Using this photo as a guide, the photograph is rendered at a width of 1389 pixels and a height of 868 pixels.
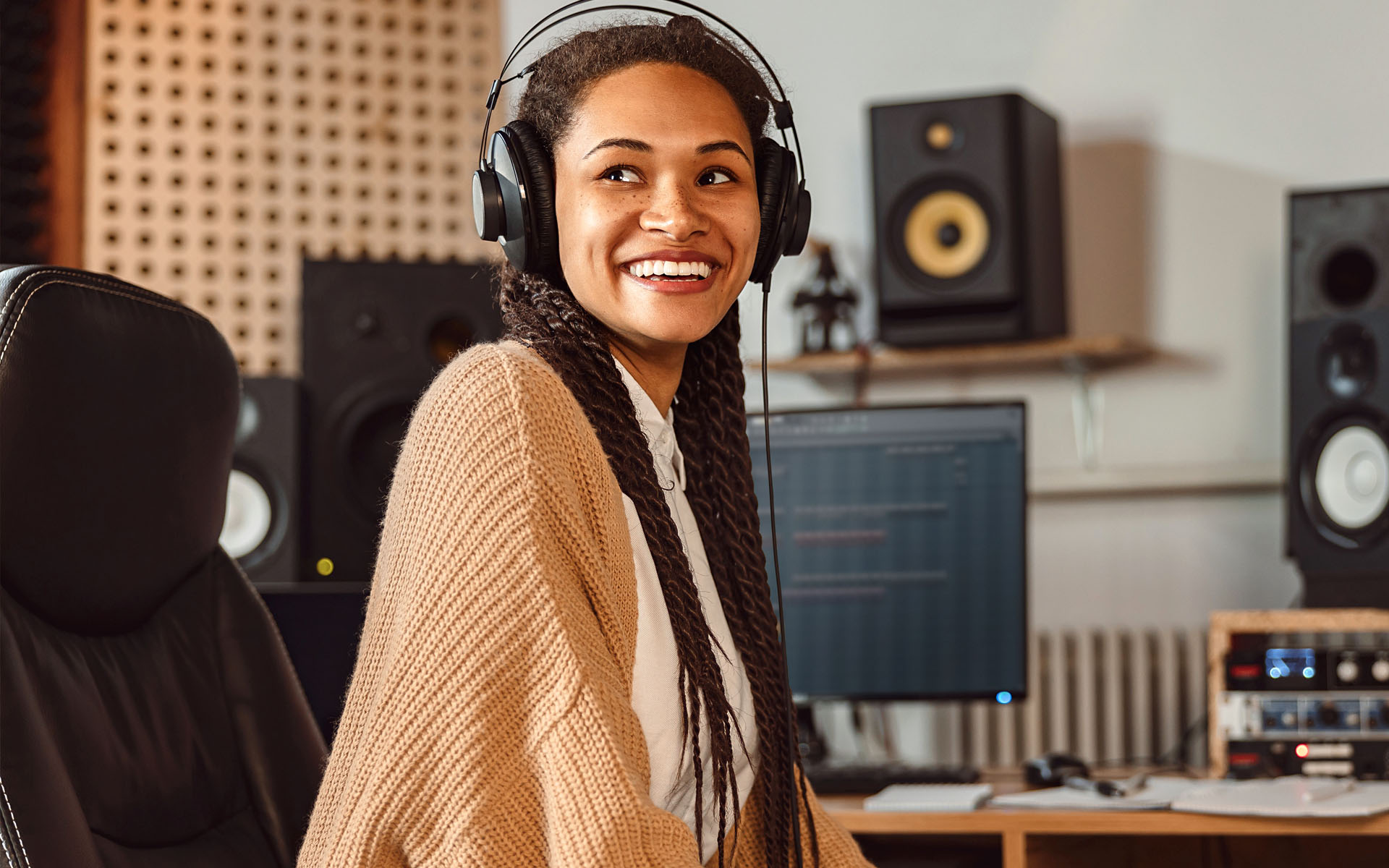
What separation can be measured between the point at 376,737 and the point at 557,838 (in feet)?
0.40

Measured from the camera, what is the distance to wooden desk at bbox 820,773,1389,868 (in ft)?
4.90

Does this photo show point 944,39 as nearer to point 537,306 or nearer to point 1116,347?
point 1116,347

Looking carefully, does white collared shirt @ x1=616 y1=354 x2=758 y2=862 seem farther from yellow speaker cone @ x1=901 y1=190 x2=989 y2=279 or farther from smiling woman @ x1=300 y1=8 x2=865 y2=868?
yellow speaker cone @ x1=901 y1=190 x2=989 y2=279

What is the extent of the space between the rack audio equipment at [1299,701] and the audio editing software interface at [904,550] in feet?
0.86

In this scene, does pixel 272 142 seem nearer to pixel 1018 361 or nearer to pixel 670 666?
pixel 1018 361

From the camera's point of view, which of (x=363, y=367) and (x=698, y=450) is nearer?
(x=698, y=450)

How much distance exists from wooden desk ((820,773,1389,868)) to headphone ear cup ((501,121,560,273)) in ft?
2.85

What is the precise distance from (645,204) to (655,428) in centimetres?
18

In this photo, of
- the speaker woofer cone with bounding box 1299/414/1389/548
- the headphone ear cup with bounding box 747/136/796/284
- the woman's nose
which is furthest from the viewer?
the speaker woofer cone with bounding box 1299/414/1389/548

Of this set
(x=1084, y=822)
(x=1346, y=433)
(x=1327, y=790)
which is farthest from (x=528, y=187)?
(x=1346, y=433)

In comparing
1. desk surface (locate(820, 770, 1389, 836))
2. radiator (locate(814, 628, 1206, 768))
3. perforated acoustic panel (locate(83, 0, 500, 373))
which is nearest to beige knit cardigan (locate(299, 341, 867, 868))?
desk surface (locate(820, 770, 1389, 836))

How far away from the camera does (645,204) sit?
1.00 m

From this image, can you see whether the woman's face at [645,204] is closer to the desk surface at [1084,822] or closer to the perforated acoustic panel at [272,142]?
the desk surface at [1084,822]

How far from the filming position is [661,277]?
998 millimetres
